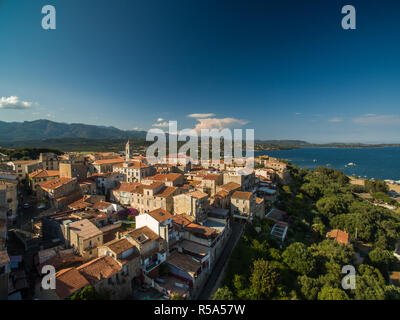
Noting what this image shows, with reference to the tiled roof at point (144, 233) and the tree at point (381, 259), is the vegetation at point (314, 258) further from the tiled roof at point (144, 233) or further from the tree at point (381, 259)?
the tiled roof at point (144, 233)

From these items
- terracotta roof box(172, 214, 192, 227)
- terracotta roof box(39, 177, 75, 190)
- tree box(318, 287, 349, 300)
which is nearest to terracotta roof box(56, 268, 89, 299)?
terracotta roof box(172, 214, 192, 227)

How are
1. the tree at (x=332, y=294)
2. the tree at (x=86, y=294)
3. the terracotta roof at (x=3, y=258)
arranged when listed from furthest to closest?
the tree at (x=332, y=294), the terracotta roof at (x=3, y=258), the tree at (x=86, y=294)

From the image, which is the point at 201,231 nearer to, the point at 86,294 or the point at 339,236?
the point at 86,294

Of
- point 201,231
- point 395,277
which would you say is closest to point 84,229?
point 201,231

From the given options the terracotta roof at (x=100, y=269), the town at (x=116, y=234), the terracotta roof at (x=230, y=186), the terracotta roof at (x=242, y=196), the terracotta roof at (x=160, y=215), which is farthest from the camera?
the terracotta roof at (x=230, y=186)

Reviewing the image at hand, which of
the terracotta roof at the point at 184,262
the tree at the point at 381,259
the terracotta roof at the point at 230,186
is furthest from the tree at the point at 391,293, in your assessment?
the terracotta roof at the point at 230,186
